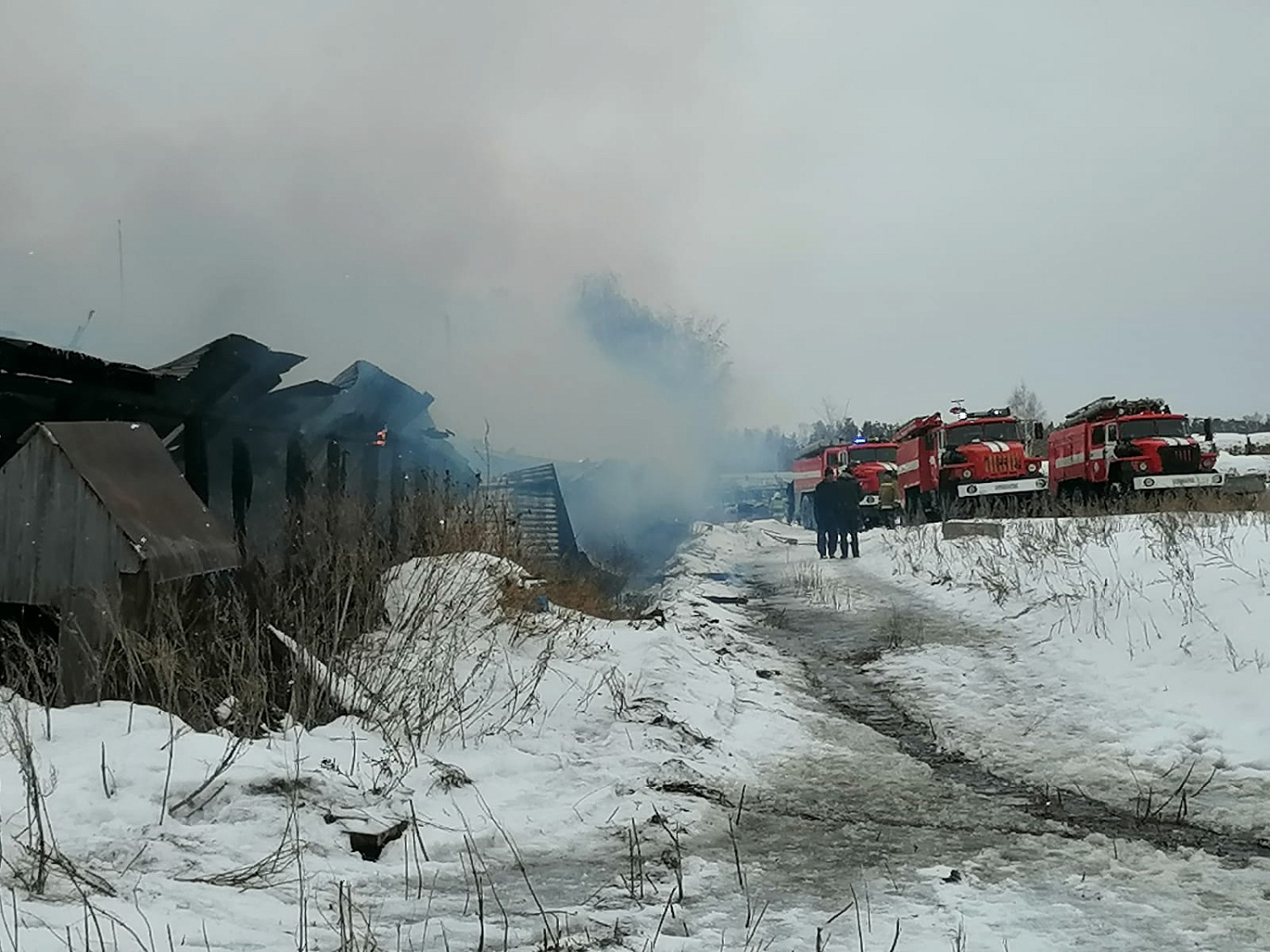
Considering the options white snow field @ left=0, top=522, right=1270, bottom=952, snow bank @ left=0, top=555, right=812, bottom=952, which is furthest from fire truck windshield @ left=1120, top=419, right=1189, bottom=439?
snow bank @ left=0, top=555, right=812, bottom=952

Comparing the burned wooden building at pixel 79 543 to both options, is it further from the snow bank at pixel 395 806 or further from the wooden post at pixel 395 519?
the wooden post at pixel 395 519

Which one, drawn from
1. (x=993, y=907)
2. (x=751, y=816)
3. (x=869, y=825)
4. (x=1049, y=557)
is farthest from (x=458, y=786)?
(x=1049, y=557)

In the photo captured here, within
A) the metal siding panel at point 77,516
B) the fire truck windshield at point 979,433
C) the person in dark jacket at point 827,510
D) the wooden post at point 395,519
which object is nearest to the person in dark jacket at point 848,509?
the person in dark jacket at point 827,510

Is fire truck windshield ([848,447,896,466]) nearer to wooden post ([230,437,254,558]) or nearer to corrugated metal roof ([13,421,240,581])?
wooden post ([230,437,254,558])

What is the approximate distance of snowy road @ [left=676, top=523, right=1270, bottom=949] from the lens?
11.6 feet

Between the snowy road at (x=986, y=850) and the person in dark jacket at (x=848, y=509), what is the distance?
1268cm

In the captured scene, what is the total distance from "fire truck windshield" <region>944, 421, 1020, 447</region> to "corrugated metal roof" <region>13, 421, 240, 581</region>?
22224mm

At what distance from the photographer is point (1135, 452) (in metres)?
22.4

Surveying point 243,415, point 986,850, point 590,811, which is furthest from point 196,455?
point 986,850

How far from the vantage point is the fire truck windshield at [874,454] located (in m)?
32.6

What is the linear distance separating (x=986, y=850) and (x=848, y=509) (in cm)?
1643

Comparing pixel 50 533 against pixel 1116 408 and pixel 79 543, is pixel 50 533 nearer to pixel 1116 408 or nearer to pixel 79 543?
pixel 79 543

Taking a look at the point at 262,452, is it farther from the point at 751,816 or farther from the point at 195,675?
the point at 751,816

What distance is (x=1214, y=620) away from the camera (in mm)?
7723
